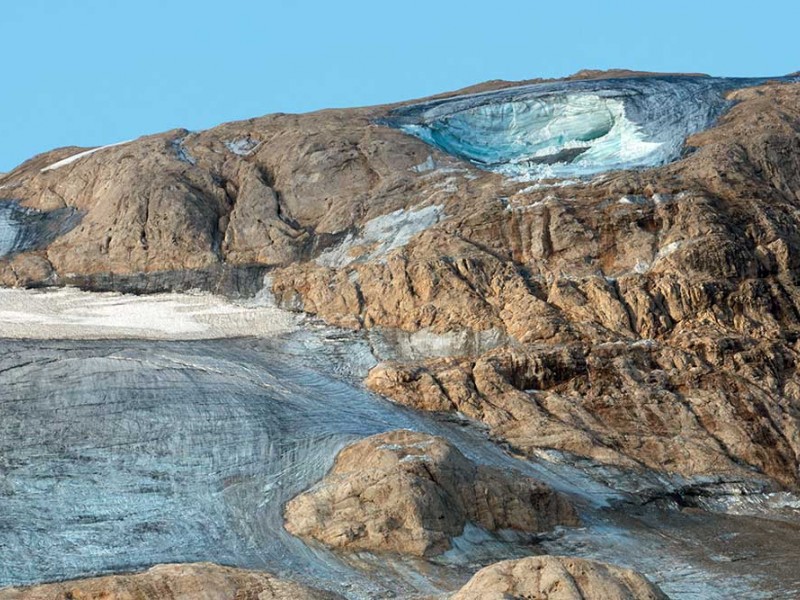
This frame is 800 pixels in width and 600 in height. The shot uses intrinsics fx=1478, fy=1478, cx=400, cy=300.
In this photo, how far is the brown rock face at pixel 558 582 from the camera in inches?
679

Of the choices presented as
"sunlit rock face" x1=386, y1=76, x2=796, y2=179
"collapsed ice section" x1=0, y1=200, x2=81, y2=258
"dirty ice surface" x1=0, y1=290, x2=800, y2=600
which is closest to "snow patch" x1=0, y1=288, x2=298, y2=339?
"dirty ice surface" x1=0, y1=290, x2=800, y2=600

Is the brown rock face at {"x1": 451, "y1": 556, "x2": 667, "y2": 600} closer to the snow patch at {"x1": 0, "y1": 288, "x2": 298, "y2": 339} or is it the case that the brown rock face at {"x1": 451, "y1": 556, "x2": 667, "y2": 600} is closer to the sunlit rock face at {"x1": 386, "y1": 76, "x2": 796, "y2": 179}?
the snow patch at {"x1": 0, "y1": 288, "x2": 298, "y2": 339}

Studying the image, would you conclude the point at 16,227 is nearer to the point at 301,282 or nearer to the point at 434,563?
the point at 301,282

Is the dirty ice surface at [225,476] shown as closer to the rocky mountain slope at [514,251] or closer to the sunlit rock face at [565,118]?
the rocky mountain slope at [514,251]

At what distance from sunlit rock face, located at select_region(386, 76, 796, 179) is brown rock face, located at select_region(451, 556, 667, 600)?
28352 millimetres

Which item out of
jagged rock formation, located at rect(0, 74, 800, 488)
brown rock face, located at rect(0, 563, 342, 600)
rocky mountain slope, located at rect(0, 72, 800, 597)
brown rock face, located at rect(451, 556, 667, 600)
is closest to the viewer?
brown rock face, located at rect(451, 556, 667, 600)

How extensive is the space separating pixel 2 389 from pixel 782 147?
23258mm

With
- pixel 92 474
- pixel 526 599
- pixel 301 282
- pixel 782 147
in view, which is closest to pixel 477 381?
pixel 301 282

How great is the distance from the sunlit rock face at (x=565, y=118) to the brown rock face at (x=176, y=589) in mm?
27776

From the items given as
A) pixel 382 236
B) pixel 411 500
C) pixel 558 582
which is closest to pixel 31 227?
pixel 382 236

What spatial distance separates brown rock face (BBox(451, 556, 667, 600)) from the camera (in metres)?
17.2

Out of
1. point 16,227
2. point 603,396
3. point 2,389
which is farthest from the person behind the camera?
point 16,227

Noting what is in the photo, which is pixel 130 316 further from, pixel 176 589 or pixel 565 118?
pixel 176 589

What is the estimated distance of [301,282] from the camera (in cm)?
3991
